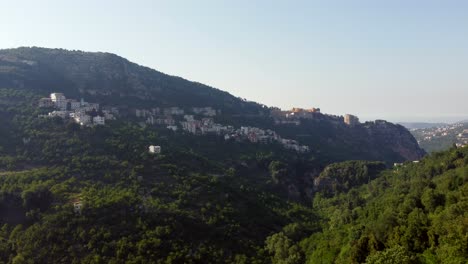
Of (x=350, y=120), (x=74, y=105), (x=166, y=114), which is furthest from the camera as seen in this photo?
(x=350, y=120)

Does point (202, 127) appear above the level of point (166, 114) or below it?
below

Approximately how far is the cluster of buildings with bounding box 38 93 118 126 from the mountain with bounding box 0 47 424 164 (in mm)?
5679

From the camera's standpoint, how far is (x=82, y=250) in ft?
112

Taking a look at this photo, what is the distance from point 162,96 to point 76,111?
122ft

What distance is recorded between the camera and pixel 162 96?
108938 mm

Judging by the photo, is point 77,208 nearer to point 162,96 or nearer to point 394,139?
point 162,96

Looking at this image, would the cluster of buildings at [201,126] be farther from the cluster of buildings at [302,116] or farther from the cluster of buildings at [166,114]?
the cluster of buildings at [302,116]

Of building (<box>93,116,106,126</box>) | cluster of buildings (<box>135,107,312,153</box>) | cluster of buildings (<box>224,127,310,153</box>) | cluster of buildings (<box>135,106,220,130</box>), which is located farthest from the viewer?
cluster of buildings (<box>224,127,310,153</box>)

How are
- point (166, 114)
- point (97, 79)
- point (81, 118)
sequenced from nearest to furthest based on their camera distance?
point (81, 118), point (166, 114), point (97, 79)

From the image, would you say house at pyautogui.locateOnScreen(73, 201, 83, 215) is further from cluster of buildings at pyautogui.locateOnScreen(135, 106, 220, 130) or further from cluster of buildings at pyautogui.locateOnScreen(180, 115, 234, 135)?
cluster of buildings at pyautogui.locateOnScreen(180, 115, 234, 135)

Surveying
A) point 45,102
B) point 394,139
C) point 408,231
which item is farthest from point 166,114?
point 394,139

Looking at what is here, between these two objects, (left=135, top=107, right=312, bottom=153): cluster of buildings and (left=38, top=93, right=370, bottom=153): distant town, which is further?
(left=135, top=107, right=312, bottom=153): cluster of buildings

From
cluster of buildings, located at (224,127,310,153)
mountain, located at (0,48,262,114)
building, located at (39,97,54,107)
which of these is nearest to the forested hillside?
cluster of buildings, located at (224,127,310,153)

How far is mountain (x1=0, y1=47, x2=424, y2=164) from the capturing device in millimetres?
92250
